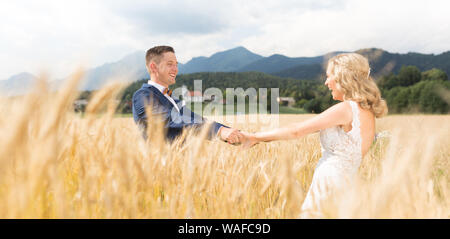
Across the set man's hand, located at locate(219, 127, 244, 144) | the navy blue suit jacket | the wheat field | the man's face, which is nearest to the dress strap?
the wheat field

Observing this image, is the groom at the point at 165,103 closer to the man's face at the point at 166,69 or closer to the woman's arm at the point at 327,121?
the man's face at the point at 166,69

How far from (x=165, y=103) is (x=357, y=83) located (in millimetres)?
1824

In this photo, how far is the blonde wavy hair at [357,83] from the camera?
2252 millimetres

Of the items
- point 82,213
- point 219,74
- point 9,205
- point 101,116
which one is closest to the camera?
point 9,205

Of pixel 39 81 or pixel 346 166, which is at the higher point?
pixel 39 81

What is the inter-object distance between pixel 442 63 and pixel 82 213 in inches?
4265

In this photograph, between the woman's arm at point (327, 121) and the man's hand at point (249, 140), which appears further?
the man's hand at point (249, 140)

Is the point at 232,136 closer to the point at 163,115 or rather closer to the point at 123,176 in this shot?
the point at 163,115

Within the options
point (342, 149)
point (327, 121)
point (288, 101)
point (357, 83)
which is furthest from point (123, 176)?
point (288, 101)

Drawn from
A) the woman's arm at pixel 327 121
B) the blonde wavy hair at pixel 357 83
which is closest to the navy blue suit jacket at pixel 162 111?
the woman's arm at pixel 327 121

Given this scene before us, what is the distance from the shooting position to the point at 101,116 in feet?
5.07
